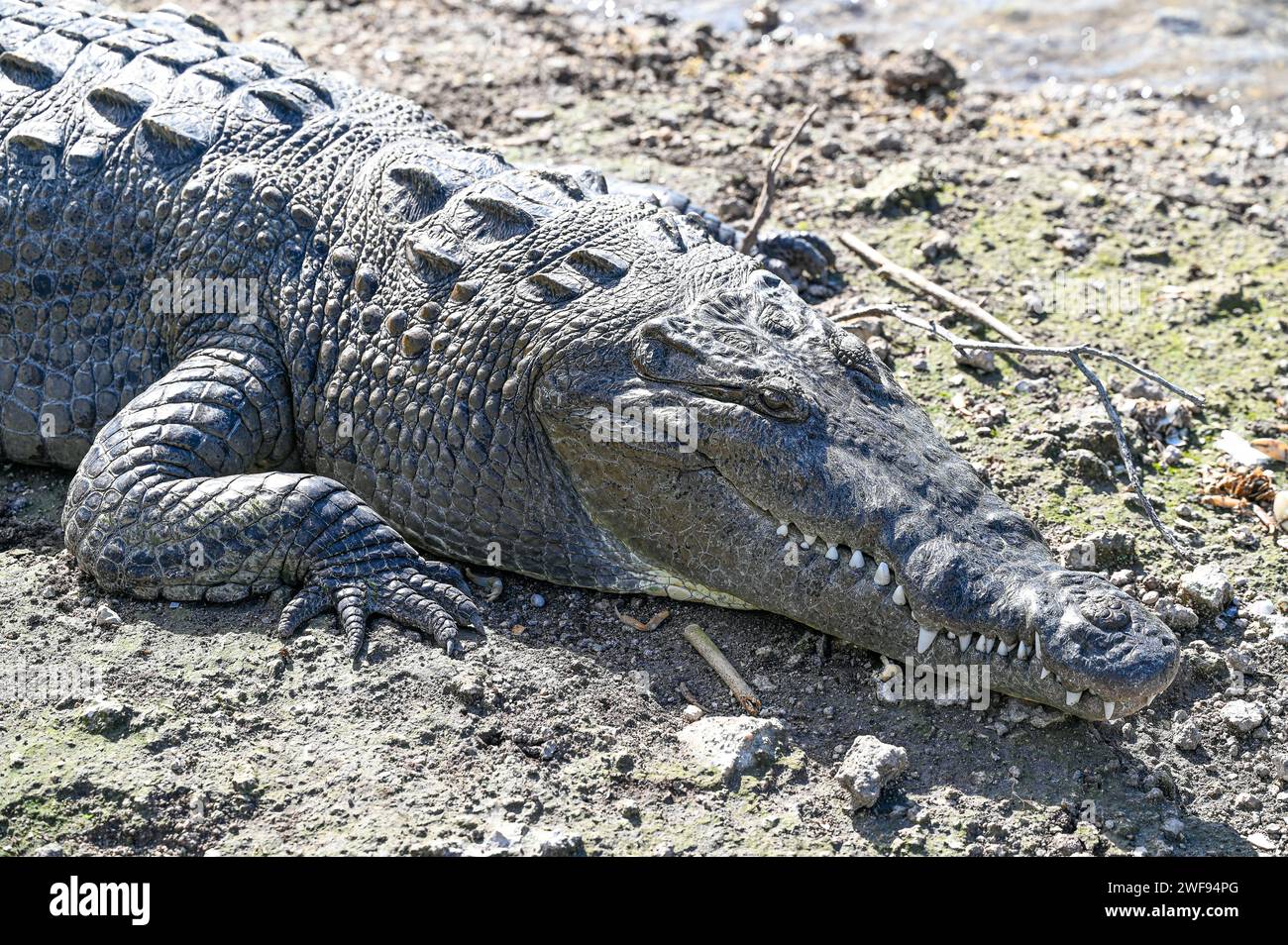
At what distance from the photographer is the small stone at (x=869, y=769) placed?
13.0ft

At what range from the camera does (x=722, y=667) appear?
453cm

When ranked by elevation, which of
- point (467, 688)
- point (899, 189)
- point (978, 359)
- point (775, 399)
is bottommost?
point (467, 688)

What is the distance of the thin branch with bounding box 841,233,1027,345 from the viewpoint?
6.27m

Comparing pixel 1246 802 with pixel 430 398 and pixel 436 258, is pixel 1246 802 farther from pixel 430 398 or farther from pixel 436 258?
pixel 436 258

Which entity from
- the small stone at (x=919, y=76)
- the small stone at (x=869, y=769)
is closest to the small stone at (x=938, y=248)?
the small stone at (x=919, y=76)

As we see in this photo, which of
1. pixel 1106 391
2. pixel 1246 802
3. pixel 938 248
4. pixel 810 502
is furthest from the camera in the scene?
pixel 938 248

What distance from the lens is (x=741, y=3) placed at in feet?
35.2

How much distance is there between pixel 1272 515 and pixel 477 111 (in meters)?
5.30

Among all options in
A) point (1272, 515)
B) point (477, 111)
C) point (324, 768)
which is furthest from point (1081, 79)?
point (324, 768)

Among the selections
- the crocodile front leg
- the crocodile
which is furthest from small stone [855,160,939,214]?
the crocodile front leg

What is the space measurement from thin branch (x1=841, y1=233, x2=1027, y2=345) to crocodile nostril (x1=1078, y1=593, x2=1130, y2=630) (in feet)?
8.13

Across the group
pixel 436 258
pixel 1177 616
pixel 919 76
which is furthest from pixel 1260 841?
pixel 919 76

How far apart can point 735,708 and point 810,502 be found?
2.40ft

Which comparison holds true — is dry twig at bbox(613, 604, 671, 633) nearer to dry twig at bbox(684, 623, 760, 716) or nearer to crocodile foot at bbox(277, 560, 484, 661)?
dry twig at bbox(684, 623, 760, 716)
